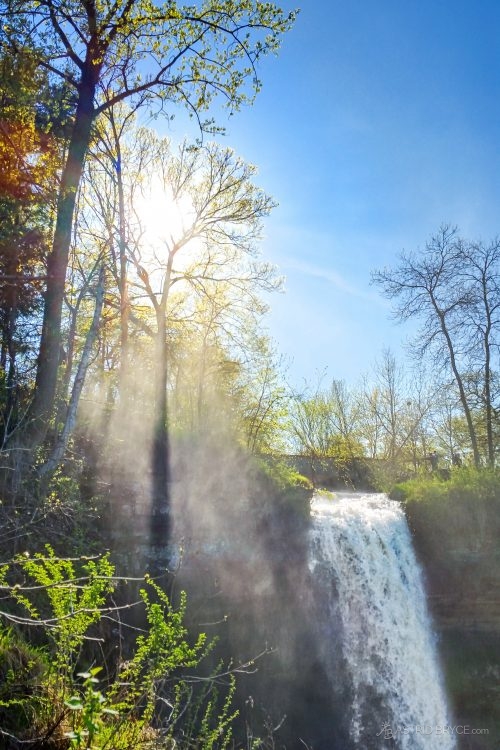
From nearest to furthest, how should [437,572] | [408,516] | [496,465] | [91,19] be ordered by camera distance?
[91,19], [437,572], [408,516], [496,465]

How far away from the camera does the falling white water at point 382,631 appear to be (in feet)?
35.0

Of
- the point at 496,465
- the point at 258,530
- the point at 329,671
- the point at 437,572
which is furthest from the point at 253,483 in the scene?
the point at 496,465

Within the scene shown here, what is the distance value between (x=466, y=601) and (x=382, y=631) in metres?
2.84

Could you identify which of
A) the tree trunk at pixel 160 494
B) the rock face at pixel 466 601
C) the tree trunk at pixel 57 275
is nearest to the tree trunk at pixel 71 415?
Answer: the tree trunk at pixel 57 275

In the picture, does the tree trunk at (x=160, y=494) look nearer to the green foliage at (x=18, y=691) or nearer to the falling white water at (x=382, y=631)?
the falling white water at (x=382, y=631)

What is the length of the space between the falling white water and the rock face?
1.71 feet

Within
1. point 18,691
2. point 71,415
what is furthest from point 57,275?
point 18,691

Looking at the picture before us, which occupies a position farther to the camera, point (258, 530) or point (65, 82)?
point (258, 530)

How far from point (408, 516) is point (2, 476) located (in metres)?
10.8

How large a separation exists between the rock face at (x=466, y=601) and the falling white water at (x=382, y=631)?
0.52 meters

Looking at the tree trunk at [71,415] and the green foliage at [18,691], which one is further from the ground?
the tree trunk at [71,415]

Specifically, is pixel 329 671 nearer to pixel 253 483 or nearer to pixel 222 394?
pixel 253 483

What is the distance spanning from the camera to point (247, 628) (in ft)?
37.0

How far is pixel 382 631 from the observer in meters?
11.5
